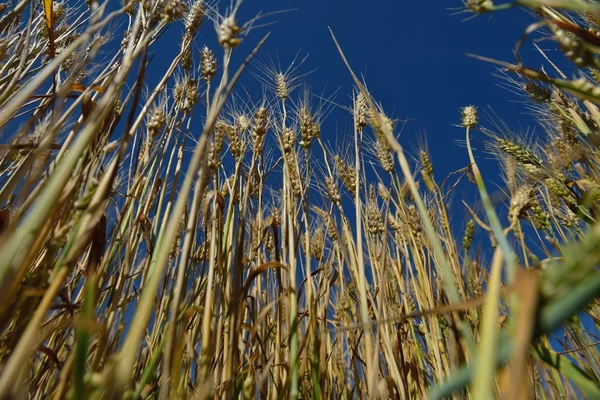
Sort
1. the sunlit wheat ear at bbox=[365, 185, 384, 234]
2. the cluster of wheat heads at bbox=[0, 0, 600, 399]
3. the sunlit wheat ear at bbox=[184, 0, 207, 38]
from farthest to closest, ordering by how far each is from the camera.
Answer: the sunlit wheat ear at bbox=[365, 185, 384, 234], the sunlit wheat ear at bbox=[184, 0, 207, 38], the cluster of wheat heads at bbox=[0, 0, 600, 399]

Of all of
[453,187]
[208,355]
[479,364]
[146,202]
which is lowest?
[479,364]

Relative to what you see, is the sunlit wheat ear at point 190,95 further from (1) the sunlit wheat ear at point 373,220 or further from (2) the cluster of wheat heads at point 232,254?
(1) the sunlit wheat ear at point 373,220

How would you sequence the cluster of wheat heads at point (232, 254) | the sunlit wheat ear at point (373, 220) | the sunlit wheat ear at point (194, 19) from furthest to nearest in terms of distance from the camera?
the sunlit wheat ear at point (373, 220) → the sunlit wheat ear at point (194, 19) → the cluster of wheat heads at point (232, 254)

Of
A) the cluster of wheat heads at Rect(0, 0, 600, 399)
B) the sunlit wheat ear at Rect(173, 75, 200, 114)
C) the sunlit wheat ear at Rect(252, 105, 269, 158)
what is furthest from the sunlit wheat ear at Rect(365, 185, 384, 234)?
the sunlit wheat ear at Rect(173, 75, 200, 114)

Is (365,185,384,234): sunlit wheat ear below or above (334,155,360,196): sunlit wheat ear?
below

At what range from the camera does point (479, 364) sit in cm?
36

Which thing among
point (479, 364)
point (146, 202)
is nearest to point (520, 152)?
point (146, 202)

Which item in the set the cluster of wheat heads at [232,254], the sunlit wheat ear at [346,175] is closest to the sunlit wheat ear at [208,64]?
the cluster of wheat heads at [232,254]

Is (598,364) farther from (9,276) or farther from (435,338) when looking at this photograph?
(9,276)

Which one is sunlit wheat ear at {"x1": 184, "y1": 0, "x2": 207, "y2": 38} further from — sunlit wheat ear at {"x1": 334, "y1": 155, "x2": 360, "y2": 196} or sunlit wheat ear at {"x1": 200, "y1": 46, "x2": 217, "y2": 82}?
sunlit wheat ear at {"x1": 334, "y1": 155, "x2": 360, "y2": 196}

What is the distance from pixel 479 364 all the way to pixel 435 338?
0.96 metres

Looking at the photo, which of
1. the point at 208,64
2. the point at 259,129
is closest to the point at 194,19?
the point at 208,64

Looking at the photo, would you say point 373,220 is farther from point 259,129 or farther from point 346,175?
point 259,129

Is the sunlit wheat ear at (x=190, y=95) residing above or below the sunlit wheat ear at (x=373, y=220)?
above
